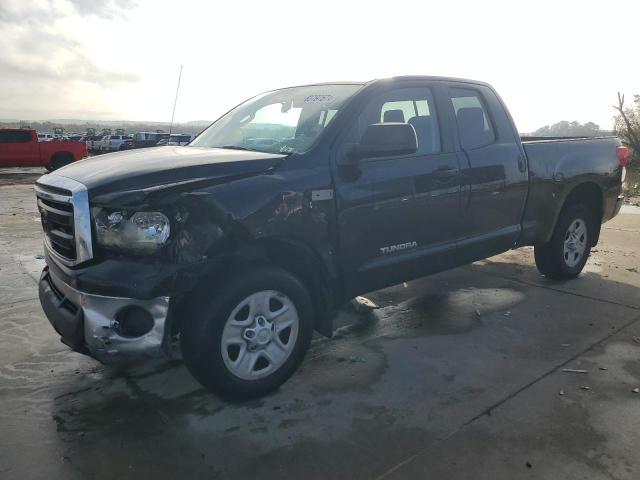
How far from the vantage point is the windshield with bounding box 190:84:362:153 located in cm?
359

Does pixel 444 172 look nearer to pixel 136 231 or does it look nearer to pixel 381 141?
pixel 381 141

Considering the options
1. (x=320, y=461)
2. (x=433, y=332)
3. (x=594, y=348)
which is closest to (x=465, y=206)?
(x=433, y=332)

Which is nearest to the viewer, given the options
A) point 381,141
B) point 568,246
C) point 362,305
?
point 381,141

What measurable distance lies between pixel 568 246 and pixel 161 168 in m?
4.46

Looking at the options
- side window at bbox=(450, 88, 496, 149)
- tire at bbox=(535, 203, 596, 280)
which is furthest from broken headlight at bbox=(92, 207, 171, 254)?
tire at bbox=(535, 203, 596, 280)

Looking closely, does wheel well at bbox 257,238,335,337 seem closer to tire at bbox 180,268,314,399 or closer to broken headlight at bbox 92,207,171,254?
tire at bbox 180,268,314,399

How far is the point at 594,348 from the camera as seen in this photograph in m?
3.99

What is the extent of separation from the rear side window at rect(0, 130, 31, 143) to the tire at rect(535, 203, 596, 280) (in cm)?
2036

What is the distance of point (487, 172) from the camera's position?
4375 millimetres

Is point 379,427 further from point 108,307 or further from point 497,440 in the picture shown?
point 108,307

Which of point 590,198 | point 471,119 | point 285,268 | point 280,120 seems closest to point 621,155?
point 590,198

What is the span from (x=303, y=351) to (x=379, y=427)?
0.69m

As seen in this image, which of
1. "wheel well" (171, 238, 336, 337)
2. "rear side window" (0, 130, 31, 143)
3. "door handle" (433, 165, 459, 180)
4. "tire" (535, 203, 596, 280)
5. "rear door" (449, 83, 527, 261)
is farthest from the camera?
"rear side window" (0, 130, 31, 143)

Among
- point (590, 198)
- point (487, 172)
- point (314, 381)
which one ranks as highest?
point (487, 172)
